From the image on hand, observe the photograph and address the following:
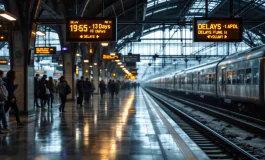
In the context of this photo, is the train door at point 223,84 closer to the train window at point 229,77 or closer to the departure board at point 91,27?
the train window at point 229,77

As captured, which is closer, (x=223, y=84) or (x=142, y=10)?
(x=223, y=84)

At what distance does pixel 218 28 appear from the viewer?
15.7 meters

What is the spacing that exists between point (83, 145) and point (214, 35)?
9698 millimetres

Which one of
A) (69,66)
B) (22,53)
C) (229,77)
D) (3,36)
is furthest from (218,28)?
(69,66)

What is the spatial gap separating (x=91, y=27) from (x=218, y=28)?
558 cm

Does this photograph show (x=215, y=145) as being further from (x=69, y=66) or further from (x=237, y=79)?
(x=69, y=66)

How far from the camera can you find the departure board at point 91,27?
593 inches

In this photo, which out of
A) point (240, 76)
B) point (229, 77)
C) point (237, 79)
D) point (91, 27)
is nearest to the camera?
point (91, 27)

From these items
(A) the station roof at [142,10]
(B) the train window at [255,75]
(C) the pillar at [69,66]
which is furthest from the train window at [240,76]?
(C) the pillar at [69,66]

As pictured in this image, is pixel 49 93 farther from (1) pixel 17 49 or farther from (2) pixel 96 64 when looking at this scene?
(2) pixel 96 64

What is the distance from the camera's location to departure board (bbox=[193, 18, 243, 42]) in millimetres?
15562

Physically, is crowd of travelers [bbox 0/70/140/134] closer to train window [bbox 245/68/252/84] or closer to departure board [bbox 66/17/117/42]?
departure board [bbox 66/17/117/42]

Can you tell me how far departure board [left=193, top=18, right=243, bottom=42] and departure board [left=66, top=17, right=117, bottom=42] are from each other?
3668 mm

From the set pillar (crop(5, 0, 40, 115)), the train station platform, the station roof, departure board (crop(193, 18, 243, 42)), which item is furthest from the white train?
pillar (crop(5, 0, 40, 115))
